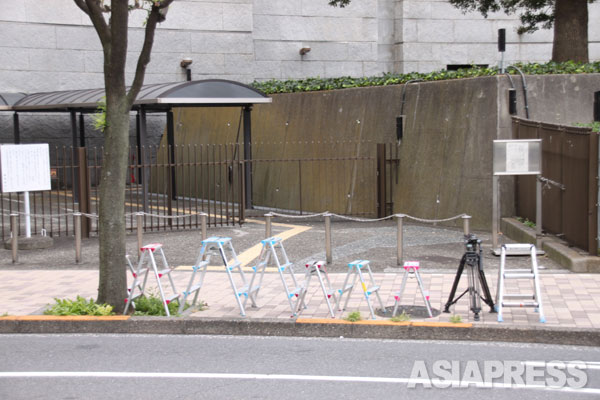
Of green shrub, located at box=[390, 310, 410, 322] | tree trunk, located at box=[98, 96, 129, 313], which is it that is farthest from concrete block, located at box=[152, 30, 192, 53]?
green shrub, located at box=[390, 310, 410, 322]

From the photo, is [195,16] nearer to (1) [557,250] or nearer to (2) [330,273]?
(2) [330,273]

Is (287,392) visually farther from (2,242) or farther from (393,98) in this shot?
(393,98)

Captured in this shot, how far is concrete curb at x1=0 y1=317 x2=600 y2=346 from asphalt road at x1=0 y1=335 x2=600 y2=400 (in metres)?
0.13

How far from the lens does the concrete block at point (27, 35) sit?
77.5 feet

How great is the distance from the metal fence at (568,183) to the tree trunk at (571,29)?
4739mm

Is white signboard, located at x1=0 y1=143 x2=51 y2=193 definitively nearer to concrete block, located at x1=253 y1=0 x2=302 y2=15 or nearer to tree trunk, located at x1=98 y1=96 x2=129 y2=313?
tree trunk, located at x1=98 y1=96 x2=129 y2=313

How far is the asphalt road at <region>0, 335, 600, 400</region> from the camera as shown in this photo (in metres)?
6.02

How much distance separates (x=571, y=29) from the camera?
17516 millimetres

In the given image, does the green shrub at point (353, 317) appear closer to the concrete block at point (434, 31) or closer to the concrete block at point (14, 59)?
the concrete block at point (14, 59)

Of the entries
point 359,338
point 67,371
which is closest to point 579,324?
point 359,338

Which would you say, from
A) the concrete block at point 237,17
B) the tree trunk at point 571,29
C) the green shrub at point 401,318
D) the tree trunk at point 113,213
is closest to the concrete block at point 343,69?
the concrete block at point 237,17

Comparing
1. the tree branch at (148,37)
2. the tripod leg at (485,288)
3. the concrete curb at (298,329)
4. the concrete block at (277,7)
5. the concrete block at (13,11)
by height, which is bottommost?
the concrete curb at (298,329)

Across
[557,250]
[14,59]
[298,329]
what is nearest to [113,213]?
[298,329]

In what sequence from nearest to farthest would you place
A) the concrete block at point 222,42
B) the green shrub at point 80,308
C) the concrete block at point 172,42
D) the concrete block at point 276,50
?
the green shrub at point 80,308 → the concrete block at point 172,42 → the concrete block at point 222,42 → the concrete block at point 276,50
